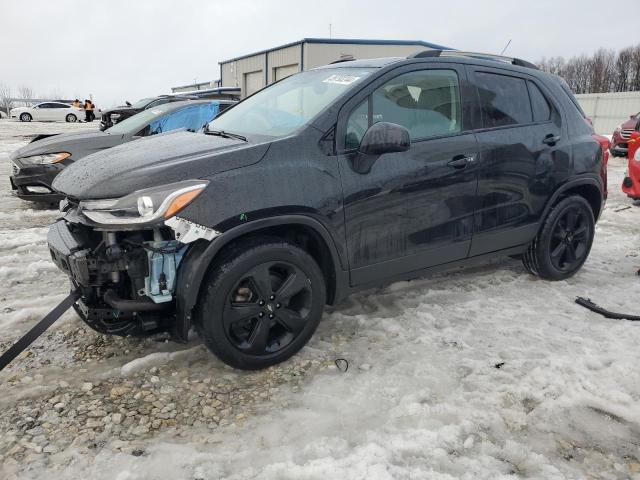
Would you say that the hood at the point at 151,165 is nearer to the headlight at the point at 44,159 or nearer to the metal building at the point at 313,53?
the headlight at the point at 44,159

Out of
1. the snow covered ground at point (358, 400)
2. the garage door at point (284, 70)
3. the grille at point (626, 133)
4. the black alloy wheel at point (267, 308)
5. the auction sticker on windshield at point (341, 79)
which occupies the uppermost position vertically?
the garage door at point (284, 70)

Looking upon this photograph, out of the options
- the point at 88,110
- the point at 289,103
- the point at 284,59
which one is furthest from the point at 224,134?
the point at 88,110

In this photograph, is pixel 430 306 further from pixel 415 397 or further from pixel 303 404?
pixel 303 404

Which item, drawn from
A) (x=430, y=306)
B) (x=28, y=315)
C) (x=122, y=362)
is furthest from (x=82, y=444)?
(x=430, y=306)

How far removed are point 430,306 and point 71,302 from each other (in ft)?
8.29

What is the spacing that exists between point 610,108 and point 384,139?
1053 inches

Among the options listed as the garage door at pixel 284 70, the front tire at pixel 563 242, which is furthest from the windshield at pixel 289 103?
the garage door at pixel 284 70

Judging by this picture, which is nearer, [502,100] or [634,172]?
[502,100]

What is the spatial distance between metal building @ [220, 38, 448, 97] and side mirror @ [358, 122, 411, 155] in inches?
873

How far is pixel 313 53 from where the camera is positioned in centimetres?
2755

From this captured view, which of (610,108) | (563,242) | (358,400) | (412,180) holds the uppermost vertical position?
(610,108)

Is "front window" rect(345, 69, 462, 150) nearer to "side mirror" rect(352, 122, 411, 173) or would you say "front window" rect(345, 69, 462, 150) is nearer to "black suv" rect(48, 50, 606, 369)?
"black suv" rect(48, 50, 606, 369)

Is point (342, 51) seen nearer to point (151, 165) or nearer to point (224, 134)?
point (224, 134)

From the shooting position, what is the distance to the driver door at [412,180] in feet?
10.4
